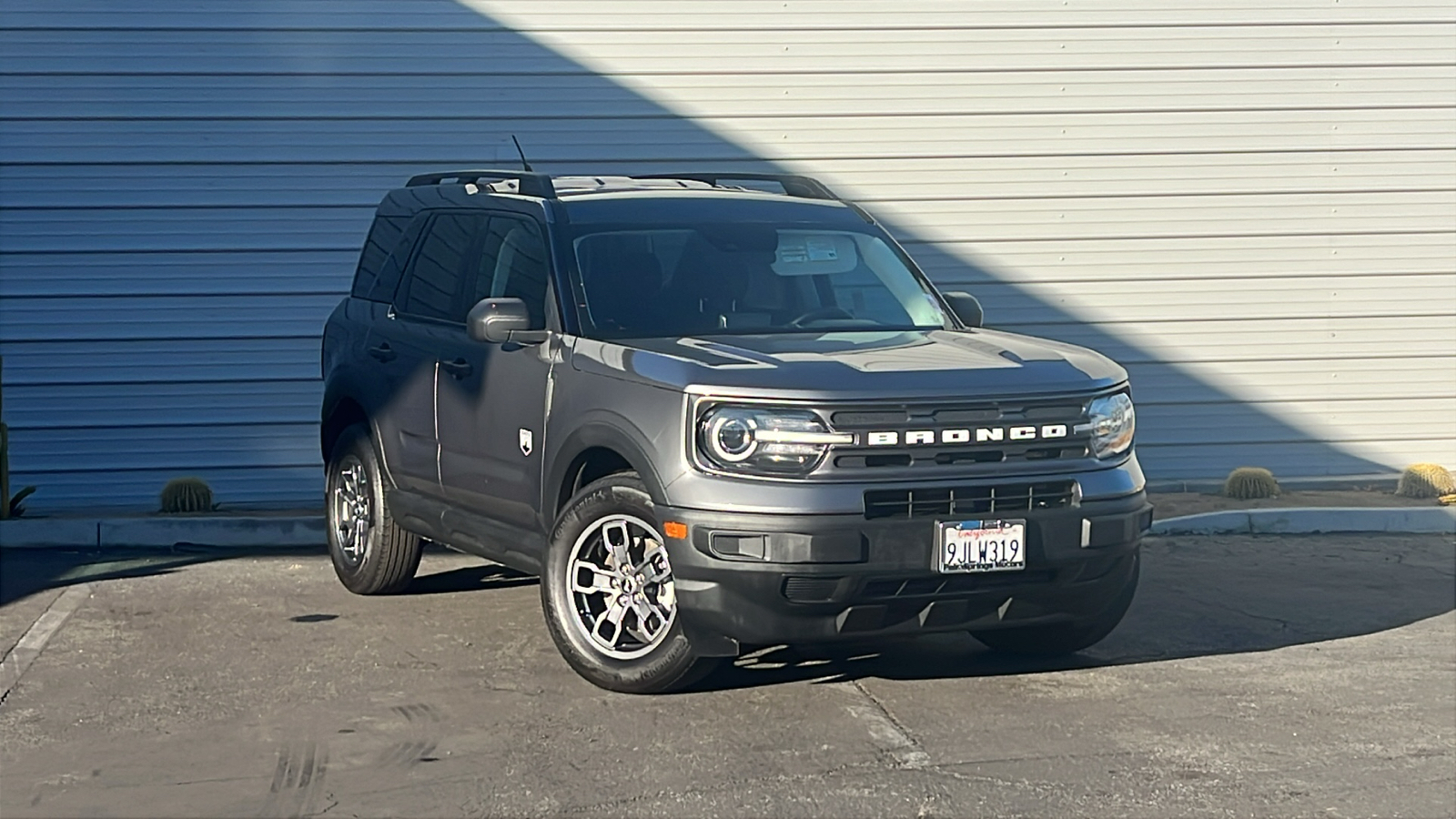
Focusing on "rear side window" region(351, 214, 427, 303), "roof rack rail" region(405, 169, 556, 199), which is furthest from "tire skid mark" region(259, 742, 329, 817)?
"rear side window" region(351, 214, 427, 303)

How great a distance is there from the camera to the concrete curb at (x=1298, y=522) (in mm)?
10469

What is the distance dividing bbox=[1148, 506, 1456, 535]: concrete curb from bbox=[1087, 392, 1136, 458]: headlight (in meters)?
4.01

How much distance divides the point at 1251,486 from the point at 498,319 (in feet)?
20.5

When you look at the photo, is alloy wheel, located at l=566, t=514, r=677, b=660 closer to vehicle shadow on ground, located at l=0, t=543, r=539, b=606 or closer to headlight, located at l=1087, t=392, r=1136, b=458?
headlight, located at l=1087, t=392, r=1136, b=458

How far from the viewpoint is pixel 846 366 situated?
6242mm

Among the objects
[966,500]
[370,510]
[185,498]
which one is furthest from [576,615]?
[185,498]

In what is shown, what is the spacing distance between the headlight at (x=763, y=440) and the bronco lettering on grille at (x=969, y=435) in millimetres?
120

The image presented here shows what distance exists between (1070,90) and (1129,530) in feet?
19.9

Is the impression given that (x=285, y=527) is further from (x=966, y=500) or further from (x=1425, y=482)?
(x=1425, y=482)

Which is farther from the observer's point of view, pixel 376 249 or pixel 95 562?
pixel 95 562

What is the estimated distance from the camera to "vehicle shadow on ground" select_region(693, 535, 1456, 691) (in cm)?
691

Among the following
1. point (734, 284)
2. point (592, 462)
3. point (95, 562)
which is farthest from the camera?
point (95, 562)

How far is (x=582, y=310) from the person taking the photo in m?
6.96

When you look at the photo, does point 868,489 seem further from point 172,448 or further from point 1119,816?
point 172,448
